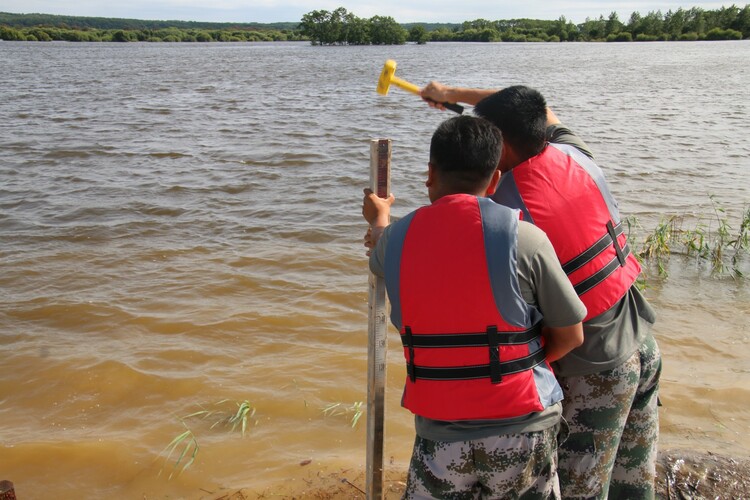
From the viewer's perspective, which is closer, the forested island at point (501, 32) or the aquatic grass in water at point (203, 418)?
the aquatic grass in water at point (203, 418)

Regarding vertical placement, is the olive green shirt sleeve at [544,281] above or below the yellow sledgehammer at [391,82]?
below

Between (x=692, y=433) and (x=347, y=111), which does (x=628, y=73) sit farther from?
(x=692, y=433)

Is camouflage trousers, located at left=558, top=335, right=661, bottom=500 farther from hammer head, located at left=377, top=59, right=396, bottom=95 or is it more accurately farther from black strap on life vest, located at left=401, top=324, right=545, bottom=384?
hammer head, located at left=377, top=59, right=396, bottom=95

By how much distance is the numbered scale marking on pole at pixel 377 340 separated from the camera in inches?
103

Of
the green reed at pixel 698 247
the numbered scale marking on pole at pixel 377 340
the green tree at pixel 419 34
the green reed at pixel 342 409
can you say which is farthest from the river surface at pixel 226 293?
the green tree at pixel 419 34

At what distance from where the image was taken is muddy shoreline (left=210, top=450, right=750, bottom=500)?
3506mm

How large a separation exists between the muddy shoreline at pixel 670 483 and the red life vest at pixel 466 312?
1762 millimetres

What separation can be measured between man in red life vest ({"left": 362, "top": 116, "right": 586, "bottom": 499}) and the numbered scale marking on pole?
0.47 meters

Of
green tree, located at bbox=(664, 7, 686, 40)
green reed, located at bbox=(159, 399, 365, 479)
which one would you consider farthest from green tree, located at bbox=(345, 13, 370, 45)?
green reed, located at bbox=(159, 399, 365, 479)

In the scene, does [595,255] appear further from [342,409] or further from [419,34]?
[419,34]

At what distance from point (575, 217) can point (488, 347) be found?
2.10 feet

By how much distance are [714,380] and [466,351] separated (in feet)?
12.9

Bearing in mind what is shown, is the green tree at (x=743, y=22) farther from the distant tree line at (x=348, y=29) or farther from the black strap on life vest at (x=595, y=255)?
the black strap on life vest at (x=595, y=255)

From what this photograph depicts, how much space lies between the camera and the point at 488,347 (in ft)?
6.59
